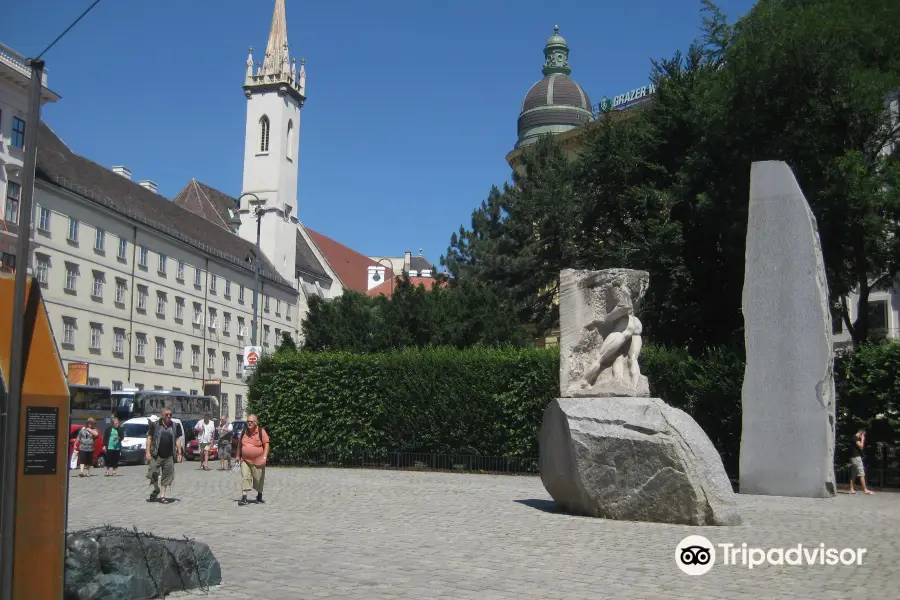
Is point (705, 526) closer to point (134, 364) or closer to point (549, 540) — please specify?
point (549, 540)

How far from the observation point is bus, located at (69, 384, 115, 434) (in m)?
38.3

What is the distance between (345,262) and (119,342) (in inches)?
2154

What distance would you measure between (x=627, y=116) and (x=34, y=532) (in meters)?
33.0

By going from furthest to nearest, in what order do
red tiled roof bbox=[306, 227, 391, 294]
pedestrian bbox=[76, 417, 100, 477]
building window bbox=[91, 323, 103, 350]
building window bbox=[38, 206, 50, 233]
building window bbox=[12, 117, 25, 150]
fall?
1. red tiled roof bbox=[306, 227, 391, 294]
2. building window bbox=[91, 323, 103, 350]
3. building window bbox=[38, 206, 50, 233]
4. building window bbox=[12, 117, 25, 150]
5. pedestrian bbox=[76, 417, 100, 477]

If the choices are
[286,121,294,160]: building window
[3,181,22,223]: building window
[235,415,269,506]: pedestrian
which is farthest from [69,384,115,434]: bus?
[286,121,294,160]: building window

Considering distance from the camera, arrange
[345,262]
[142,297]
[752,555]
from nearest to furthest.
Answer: [752,555] < [142,297] < [345,262]

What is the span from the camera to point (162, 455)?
57.5ft

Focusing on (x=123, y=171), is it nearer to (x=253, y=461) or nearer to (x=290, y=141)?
(x=290, y=141)

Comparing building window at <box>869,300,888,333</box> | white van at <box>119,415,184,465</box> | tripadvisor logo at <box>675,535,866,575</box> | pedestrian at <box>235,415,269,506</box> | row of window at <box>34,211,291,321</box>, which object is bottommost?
white van at <box>119,415,184,465</box>

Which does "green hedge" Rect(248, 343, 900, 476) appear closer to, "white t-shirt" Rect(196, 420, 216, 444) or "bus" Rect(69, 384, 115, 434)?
"white t-shirt" Rect(196, 420, 216, 444)

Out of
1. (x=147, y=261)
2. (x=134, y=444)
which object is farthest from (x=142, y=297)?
(x=134, y=444)

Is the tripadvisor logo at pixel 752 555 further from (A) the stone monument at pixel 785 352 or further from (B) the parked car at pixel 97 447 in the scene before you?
(B) the parked car at pixel 97 447

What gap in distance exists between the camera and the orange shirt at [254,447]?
16.9 meters

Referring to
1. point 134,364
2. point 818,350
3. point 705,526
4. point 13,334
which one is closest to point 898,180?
point 818,350
